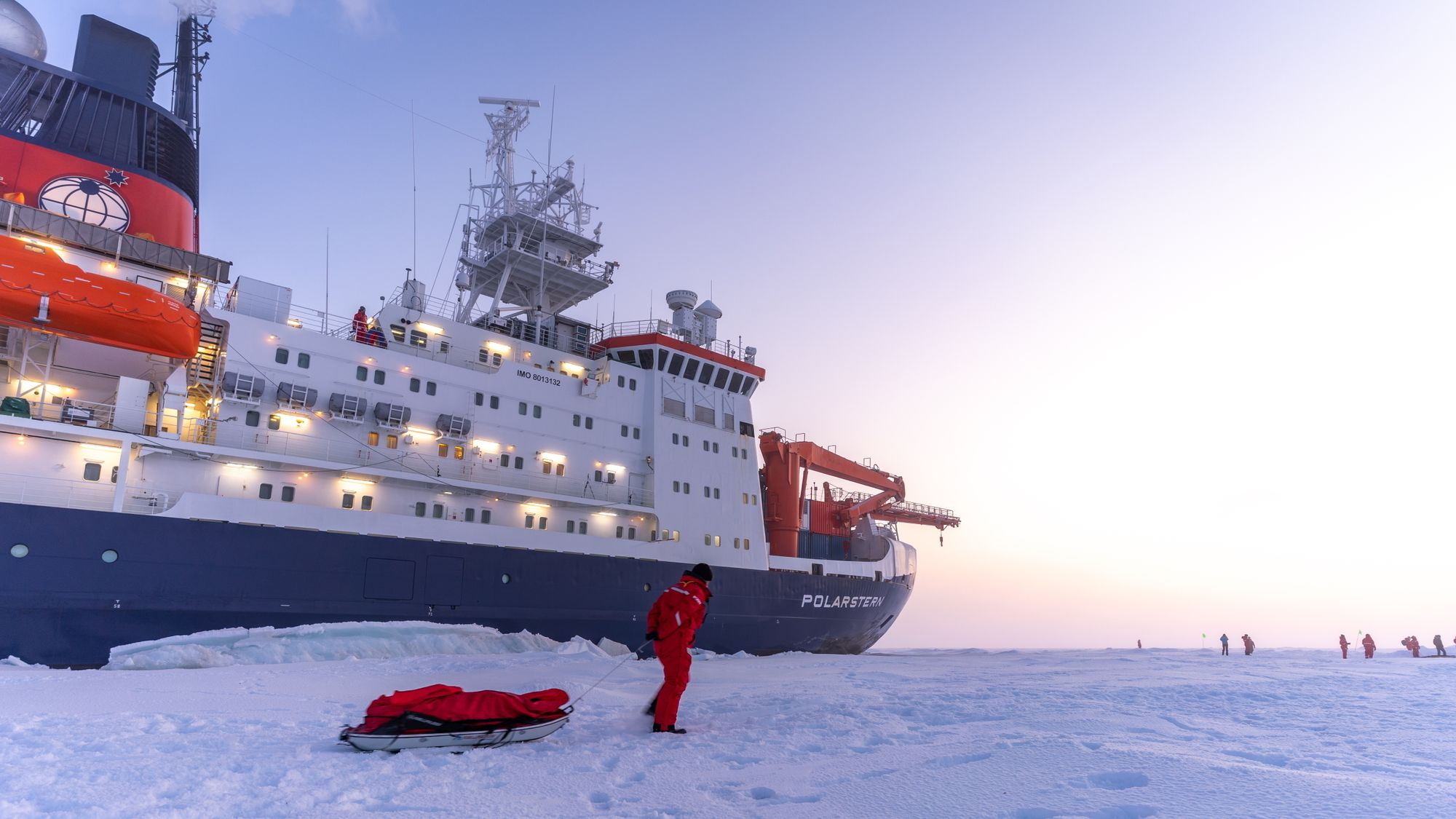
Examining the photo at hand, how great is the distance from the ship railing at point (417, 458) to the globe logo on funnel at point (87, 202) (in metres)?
Result: 4.61

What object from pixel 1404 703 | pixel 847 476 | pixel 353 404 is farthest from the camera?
pixel 847 476

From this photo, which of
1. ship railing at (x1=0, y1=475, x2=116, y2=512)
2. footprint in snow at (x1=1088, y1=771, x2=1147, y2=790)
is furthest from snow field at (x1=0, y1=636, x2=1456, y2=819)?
ship railing at (x1=0, y1=475, x2=116, y2=512)

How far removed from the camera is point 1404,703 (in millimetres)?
6906

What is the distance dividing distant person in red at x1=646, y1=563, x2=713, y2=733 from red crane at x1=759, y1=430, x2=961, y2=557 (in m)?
18.8

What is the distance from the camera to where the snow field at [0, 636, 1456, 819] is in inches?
138

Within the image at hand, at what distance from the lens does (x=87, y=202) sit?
15.7 metres

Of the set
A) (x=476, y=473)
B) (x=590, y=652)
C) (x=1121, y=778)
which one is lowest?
(x=590, y=652)

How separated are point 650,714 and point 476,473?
13.2 meters

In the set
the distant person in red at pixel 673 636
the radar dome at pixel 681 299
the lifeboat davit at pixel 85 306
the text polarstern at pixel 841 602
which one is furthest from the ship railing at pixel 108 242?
the text polarstern at pixel 841 602

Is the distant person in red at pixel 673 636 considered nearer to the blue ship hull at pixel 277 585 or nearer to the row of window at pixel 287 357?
the blue ship hull at pixel 277 585

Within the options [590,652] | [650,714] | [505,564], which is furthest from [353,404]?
[650,714]

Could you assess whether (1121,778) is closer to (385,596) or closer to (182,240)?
(385,596)

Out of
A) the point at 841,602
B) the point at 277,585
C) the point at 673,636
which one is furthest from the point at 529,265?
the point at 673,636

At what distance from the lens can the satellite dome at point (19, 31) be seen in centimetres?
1739
